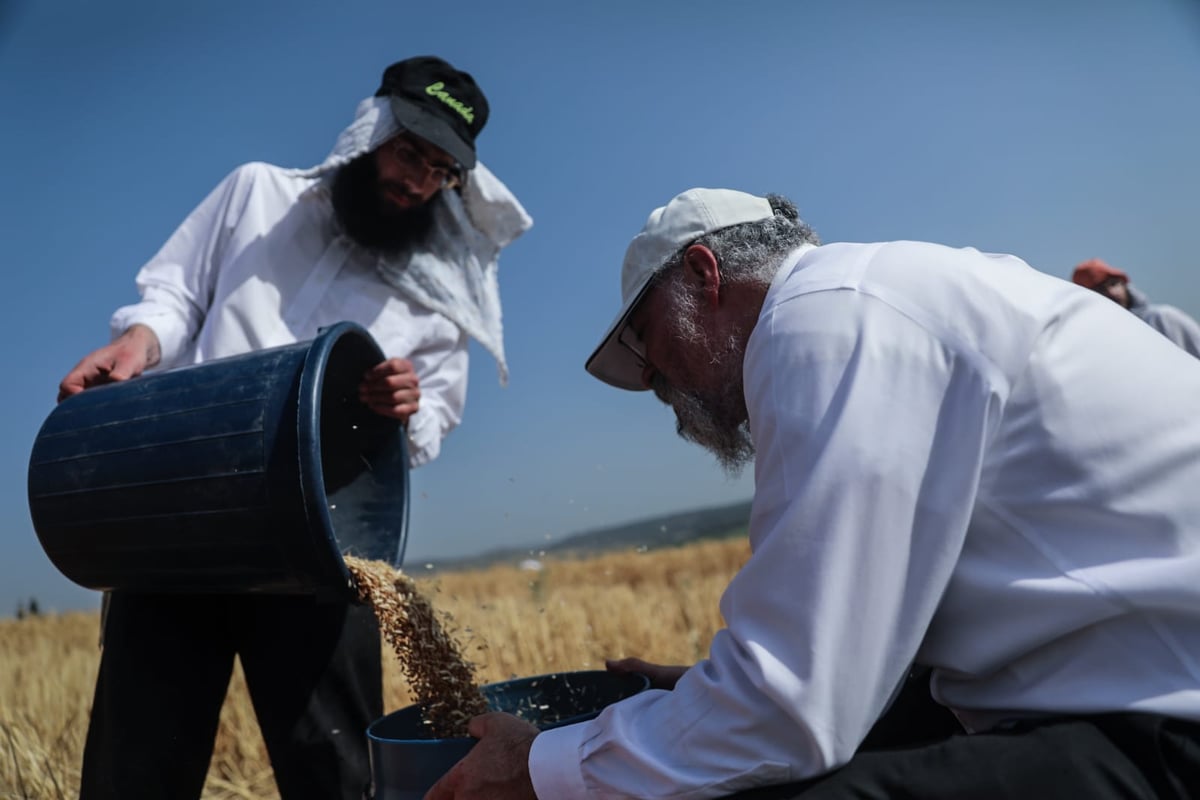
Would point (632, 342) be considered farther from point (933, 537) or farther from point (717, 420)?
point (933, 537)

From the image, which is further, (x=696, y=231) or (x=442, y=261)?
(x=442, y=261)

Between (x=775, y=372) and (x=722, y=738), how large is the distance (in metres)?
0.58

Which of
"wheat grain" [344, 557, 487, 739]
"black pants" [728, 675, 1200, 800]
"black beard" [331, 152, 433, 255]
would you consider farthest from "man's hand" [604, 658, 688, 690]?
"black beard" [331, 152, 433, 255]

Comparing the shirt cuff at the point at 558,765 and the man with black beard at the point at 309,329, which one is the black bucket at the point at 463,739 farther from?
the man with black beard at the point at 309,329

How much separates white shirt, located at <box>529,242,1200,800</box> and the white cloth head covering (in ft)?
7.07

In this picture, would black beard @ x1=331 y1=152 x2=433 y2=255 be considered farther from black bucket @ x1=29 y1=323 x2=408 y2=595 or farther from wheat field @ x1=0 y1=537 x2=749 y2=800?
wheat field @ x1=0 y1=537 x2=749 y2=800

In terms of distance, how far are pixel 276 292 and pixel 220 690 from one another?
1.31 m

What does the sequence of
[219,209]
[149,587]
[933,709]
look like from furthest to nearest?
[219,209]
[149,587]
[933,709]

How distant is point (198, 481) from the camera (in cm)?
245

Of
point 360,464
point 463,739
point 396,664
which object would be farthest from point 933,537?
point 396,664

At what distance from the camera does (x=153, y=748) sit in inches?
105

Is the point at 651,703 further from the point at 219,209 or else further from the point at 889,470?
the point at 219,209

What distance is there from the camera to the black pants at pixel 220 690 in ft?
8.70

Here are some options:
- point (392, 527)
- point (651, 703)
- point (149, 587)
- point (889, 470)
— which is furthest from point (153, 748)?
point (889, 470)
